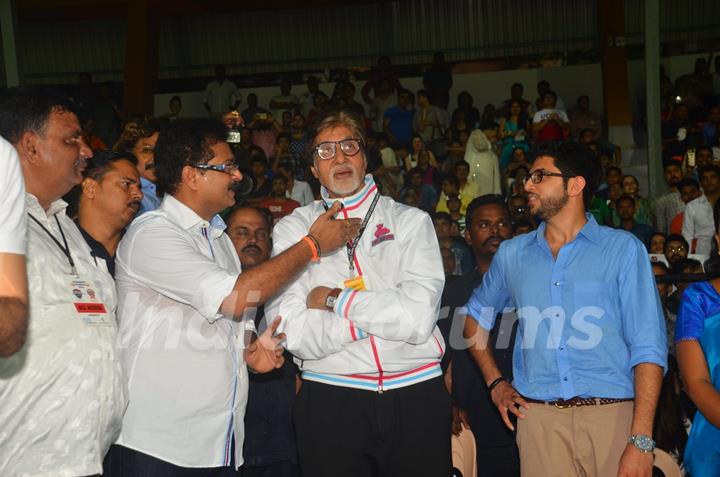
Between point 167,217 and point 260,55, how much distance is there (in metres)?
15.9

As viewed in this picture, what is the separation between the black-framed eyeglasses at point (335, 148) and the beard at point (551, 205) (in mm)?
829

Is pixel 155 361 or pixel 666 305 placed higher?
pixel 155 361

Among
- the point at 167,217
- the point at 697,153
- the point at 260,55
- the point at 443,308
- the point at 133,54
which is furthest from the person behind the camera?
the point at 260,55

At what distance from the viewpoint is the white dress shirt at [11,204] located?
206 centimetres

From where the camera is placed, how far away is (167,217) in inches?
136

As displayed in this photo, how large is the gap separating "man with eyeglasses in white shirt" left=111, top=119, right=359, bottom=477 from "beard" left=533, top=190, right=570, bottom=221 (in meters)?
0.87

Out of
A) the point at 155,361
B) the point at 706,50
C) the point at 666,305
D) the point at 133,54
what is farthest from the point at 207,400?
the point at 706,50

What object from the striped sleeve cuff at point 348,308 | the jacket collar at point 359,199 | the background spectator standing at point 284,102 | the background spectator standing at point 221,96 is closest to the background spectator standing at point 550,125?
the background spectator standing at point 284,102

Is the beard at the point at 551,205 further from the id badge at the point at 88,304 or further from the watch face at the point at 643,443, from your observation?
the id badge at the point at 88,304

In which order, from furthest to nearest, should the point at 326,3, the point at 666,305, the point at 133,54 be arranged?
the point at 326,3 < the point at 133,54 < the point at 666,305

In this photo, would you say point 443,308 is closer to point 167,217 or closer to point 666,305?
point 167,217

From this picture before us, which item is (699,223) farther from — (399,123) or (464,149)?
(399,123)

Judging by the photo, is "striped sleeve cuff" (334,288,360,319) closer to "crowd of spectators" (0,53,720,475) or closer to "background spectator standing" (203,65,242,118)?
"crowd of spectators" (0,53,720,475)

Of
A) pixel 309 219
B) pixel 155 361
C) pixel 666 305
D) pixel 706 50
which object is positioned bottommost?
pixel 666 305
